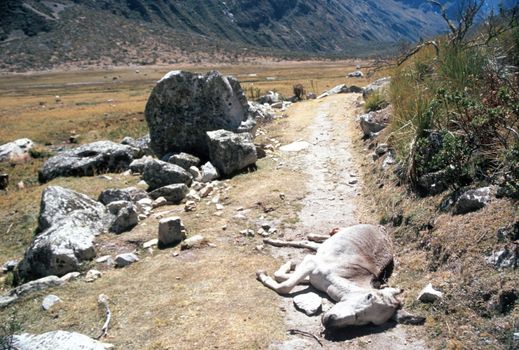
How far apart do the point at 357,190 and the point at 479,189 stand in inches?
152

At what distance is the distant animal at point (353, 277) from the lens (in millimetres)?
5836

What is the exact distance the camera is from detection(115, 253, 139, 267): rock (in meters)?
8.71

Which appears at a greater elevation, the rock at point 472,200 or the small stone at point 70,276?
the rock at point 472,200

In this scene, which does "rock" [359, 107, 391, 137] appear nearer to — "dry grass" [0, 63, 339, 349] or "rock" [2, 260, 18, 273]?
"dry grass" [0, 63, 339, 349]

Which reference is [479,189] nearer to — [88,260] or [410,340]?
[410,340]

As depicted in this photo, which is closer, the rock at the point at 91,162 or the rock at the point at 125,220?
the rock at the point at 125,220

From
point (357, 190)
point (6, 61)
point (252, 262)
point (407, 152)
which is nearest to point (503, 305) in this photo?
point (252, 262)

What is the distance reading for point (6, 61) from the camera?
371ft

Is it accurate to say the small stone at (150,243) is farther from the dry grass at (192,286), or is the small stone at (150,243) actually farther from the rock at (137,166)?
the rock at (137,166)

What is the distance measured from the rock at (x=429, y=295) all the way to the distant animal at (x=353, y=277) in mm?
308

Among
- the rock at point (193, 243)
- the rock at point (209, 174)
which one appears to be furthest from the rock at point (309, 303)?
the rock at point (209, 174)

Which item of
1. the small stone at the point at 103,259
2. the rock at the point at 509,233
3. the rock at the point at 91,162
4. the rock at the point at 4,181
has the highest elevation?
the rock at the point at 509,233

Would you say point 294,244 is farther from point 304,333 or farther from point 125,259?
point 125,259

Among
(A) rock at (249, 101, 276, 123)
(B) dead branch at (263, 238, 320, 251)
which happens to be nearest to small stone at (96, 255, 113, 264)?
(B) dead branch at (263, 238, 320, 251)
